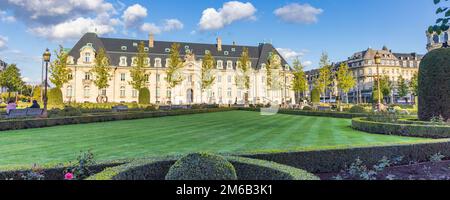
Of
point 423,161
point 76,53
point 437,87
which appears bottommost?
point 423,161

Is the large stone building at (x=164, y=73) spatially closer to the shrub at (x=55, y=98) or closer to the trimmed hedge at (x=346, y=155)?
the shrub at (x=55, y=98)

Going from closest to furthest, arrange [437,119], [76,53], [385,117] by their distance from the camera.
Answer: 1. [437,119]
2. [385,117]
3. [76,53]

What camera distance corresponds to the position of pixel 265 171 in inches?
200

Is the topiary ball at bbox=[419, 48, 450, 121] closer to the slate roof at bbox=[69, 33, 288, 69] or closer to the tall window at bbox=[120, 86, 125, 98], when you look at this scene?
the slate roof at bbox=[69, 33, 288, 69]

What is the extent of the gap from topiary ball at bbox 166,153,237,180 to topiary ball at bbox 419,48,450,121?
15379 millimetres

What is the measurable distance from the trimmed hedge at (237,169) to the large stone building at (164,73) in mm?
58379

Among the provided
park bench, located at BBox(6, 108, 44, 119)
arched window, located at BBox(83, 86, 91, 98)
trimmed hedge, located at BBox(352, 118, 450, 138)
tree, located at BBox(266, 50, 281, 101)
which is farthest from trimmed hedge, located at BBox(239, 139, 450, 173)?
arched window, located at BBox(83, 86, 91, 98)

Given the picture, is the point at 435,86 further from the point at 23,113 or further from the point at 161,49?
the point at 161,49

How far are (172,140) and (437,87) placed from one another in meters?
13.1

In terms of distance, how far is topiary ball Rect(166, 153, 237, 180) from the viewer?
4285 mm

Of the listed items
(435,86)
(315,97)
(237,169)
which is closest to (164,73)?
(315,97)

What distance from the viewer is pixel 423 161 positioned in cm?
873
